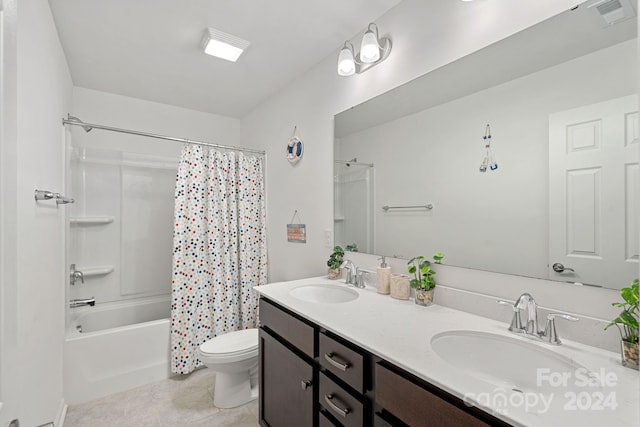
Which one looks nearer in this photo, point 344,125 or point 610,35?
point 610,35

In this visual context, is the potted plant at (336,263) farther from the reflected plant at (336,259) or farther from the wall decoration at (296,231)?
the wall decoration at (296,231)

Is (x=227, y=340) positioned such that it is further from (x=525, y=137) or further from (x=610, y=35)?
(x=610, y=35)

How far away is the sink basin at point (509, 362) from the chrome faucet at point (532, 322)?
6cm

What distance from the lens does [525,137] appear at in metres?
1.14

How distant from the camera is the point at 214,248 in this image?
8.28ft

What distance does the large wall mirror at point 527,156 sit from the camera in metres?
0.93

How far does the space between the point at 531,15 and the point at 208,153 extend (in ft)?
7.65

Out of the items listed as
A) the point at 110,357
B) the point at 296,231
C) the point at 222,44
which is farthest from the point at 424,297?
the point at 110,357

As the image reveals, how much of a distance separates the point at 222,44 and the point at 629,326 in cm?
A: 237

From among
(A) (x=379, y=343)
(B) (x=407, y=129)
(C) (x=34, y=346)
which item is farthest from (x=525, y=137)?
(C) (x=34, y=346)

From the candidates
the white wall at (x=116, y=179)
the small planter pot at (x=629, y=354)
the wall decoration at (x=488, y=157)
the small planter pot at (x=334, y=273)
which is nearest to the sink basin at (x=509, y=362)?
the small planter pot at (x=629, y=354)

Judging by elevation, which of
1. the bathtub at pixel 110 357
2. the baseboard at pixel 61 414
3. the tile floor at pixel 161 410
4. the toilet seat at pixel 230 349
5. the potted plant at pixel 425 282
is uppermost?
the potted plant at pixel 425 282

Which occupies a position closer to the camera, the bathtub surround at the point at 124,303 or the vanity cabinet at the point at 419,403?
the vanity cabinet at the point at 419,403

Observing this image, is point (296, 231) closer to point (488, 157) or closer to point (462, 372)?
point (488, 157)
